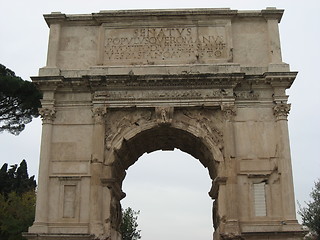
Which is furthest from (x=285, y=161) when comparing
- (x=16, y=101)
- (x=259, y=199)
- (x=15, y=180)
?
(x=15, y=180)

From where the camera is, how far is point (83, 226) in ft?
46.1

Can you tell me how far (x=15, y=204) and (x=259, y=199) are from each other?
14.3 m

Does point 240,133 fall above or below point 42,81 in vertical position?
below

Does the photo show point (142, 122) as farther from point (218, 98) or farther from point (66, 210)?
point (66, 210)

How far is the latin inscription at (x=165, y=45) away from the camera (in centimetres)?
1558

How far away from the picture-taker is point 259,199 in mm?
14258

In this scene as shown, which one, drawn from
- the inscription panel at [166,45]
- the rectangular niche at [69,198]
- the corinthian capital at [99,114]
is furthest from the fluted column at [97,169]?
the inscription panel at [166,45]

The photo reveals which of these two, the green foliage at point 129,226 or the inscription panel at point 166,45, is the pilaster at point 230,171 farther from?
the green foliage at point 129,226

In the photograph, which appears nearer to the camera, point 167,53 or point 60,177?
point 60,177

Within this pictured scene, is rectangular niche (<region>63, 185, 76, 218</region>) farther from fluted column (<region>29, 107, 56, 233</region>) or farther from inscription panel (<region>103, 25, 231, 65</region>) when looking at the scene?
inscription panel (<region>103, 25, 231, 65</region>)

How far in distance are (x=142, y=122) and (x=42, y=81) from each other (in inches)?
125

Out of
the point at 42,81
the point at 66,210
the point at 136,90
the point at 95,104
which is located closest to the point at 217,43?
the point at 136,90

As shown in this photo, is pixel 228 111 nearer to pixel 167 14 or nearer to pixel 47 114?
pixel 167 14

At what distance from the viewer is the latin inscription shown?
15578mm
